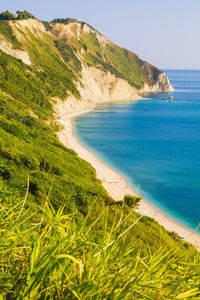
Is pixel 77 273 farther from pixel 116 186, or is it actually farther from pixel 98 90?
pixel 98 90

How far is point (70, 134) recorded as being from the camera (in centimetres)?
6462

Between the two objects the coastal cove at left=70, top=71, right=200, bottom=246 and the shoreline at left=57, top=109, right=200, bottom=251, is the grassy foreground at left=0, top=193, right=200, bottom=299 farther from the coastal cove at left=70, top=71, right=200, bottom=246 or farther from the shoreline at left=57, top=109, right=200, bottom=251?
the coastal cove at left=70, top=71, right=200, bottom=246

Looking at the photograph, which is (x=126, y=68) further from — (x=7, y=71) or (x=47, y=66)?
(x=7, y=71)

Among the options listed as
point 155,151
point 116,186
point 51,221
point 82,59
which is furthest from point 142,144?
point 82,59

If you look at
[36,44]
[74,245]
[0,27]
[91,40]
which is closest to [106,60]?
[91,40]

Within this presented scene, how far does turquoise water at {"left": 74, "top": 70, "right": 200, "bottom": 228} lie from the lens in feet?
119

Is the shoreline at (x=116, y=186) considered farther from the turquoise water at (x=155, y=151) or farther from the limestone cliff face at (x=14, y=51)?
the limestone cliff face at (x=14, y=51)

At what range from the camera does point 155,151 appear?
5822cm

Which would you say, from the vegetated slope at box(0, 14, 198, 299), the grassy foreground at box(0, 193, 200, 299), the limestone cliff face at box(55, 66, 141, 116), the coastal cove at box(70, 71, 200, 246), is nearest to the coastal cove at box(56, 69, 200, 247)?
the coastal cove at box(70, 71, 200, 246)

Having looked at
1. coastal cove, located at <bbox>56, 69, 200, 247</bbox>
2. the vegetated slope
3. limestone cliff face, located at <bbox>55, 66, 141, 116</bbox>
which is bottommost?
coastal cove, located at <bbox>56, 69, 200, 247</bbox>

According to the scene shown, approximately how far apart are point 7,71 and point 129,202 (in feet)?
178

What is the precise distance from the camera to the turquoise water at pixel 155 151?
36375mm

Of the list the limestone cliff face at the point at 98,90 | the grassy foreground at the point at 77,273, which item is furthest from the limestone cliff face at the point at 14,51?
the grassy foreground at the point at 77,273

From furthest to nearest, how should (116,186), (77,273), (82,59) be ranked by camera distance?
(82,59)
(116,186)
(77,273)
